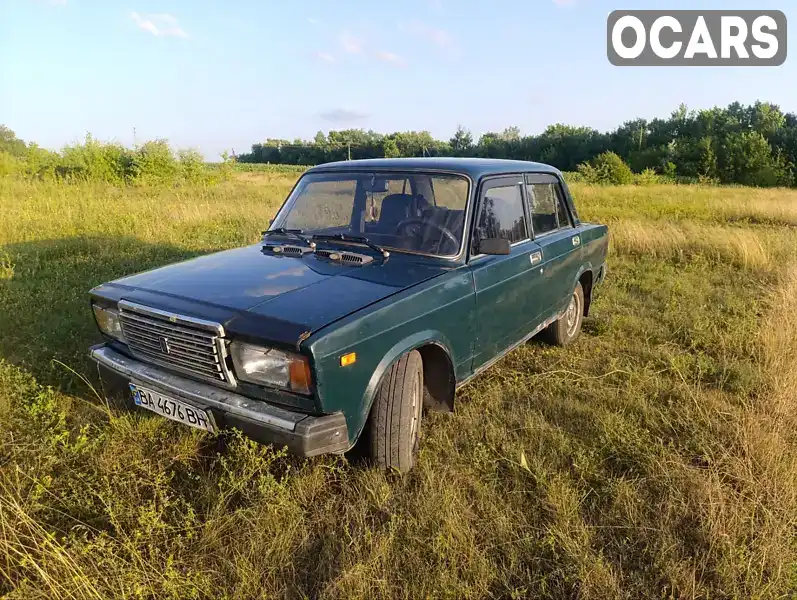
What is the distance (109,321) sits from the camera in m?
2.89

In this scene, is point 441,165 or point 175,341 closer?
point 175,341

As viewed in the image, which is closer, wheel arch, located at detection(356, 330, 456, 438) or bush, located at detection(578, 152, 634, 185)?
wheel arch, located at detection(356, 330, 456, 438)

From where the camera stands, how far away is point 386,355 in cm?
246

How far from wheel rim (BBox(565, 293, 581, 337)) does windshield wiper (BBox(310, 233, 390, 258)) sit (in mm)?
2577

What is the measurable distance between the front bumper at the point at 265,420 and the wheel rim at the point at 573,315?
11.0 ft

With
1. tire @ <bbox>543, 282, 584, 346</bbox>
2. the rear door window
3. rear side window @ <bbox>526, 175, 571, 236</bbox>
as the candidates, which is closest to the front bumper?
the rear door window

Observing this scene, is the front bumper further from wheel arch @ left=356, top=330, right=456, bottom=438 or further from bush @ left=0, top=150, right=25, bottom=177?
bush @ left=0, top=150, right=25, bottom=177

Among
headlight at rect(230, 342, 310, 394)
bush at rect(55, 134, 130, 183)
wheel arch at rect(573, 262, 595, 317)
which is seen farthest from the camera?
bush at rect(55, 134, 130, 183)

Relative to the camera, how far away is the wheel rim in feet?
16.3

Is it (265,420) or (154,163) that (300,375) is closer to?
(265,420)

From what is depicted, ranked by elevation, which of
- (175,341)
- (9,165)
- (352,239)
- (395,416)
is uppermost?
(9,165)

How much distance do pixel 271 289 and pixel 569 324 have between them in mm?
3428

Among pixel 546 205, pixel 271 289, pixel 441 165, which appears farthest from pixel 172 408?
pixel 546 205

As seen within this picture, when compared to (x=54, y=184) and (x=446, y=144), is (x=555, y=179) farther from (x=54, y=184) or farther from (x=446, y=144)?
(x=446, y=144)
